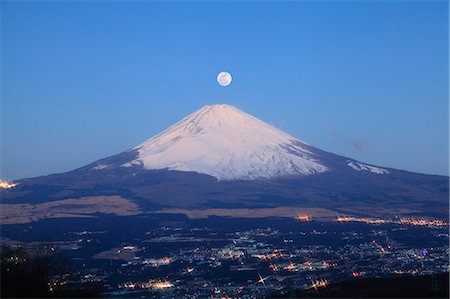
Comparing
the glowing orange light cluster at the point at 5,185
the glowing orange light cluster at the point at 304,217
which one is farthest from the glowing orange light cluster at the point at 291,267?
the glowing orange light cluster at the point at 5,185

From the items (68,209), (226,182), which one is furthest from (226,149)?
(68,209)

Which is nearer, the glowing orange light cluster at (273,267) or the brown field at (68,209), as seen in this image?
the glowing orange light cluster at (273,267)

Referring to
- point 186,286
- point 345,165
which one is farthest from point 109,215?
point 345,165

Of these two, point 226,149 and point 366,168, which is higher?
point 226,149

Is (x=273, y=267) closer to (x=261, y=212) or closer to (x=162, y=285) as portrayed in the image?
(x=162, y=285)

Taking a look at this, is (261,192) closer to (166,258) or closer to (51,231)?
(51,231)

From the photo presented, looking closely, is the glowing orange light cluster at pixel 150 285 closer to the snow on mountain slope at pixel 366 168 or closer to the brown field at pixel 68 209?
the brown field at pixel 68 209

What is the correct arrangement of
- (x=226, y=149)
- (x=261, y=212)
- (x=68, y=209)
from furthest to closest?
(x=226, y=149)
(x=68, y=209)
(x=261, y=212)
